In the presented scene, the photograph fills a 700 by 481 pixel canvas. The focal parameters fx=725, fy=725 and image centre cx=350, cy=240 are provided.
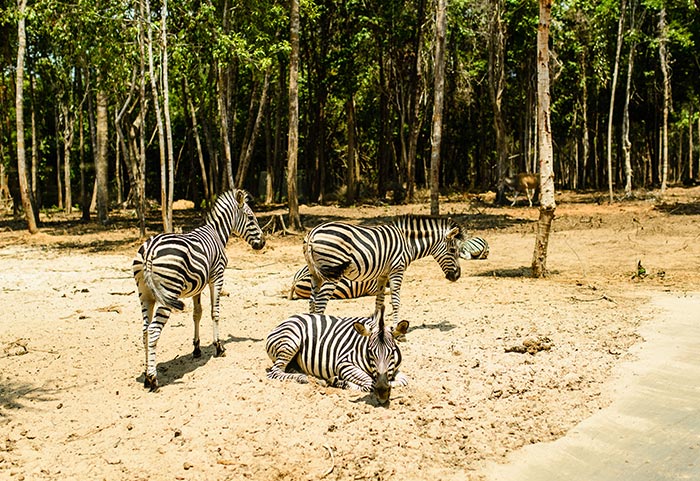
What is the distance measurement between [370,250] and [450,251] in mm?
1757

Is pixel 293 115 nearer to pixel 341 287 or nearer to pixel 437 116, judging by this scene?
pixel 437 116

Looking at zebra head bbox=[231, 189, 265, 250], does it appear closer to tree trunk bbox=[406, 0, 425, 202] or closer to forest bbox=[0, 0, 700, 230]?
forest bbox=[0, 0, 700, 230]

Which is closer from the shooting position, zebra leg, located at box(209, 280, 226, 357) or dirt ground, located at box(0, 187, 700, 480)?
dirt ground, located at box(0, 187, 700, 480)

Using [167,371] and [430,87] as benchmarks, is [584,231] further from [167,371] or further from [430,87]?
[430,87]

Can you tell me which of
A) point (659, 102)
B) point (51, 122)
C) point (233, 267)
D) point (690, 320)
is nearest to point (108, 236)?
point (233, 267)

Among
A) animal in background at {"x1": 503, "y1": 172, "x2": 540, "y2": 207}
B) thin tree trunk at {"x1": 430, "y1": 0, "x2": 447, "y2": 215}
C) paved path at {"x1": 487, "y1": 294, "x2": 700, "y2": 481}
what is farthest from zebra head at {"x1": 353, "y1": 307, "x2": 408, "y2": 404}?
animal in background at {"x1": 503, "y1": 172, "x2": 540, "y2": 207}

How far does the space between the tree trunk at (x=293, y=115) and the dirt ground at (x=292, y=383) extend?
7.32 metres

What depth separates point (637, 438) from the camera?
22.8 feet

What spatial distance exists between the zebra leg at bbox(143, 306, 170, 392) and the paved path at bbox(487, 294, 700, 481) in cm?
396

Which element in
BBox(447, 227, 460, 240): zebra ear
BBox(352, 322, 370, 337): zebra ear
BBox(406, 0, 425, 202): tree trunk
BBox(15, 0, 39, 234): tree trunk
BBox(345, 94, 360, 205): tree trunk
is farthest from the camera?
BBox(345, 94, 360, 205): tree trunk

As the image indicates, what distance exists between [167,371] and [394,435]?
349cm

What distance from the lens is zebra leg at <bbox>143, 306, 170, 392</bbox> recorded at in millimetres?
8180

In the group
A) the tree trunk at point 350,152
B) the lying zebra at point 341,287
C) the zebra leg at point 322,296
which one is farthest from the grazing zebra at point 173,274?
the tree trunk at point 350,152

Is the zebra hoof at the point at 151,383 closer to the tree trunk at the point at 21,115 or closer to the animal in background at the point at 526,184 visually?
the tree trunk at the point at 21,115
